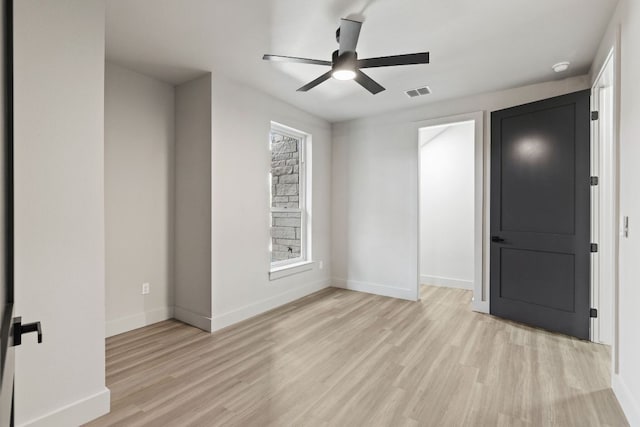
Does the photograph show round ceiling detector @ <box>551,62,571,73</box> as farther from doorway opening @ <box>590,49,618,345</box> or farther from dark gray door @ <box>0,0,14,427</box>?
dark gray door @ <box>0,0,14,427</box>

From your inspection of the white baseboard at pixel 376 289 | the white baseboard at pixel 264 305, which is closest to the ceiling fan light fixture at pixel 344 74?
the white baseboard at pixel 264 305

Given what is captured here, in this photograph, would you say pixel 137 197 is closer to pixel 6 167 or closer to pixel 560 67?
pixel 6 167

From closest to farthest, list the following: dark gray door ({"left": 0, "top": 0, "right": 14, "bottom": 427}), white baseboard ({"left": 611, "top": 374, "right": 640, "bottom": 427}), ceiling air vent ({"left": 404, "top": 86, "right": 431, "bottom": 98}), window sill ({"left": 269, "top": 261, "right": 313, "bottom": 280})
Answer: dark gray door ({"left": 0, "top": 0, "right": 14, "bottom": 427})
white baseboard ({"left": 611, "top": 374, "right": 640, "bottom": 427})
ceiling air vent ({"left": 404, "top": 86, "right": 431, "bottom": 98})
window sill ({"left": 269, "top": 261, "right": 313, "bottom": 280})

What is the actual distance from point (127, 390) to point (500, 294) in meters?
3.71

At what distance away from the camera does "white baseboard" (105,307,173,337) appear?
310 cm

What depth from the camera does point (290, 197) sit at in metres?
4.70

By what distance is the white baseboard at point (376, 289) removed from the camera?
14.5 feet

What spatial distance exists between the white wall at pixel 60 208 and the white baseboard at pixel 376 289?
3.48 metres

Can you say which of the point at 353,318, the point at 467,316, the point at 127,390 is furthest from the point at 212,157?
the point at 467,316

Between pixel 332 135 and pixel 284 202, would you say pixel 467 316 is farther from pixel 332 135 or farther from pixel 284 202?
pixel 332 135

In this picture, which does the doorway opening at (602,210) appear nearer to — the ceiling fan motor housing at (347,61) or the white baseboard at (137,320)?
the ceiling fan motor housing at (347,61)

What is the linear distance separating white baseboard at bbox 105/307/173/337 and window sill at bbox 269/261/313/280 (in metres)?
1.22

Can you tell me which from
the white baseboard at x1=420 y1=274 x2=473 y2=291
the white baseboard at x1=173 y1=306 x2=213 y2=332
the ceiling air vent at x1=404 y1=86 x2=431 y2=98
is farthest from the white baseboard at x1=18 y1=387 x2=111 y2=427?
the white baseboard at x1=420 y1=274 x2=473 y2=291

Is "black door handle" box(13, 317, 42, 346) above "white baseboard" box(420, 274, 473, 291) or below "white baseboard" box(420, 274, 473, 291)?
above
